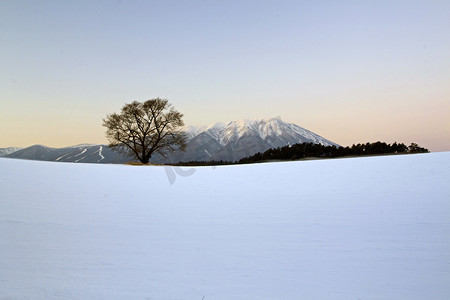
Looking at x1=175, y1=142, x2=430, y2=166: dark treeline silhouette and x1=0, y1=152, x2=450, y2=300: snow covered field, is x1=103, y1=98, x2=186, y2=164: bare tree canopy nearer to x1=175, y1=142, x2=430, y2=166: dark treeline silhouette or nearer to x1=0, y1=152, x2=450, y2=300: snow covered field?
x1=175, y1=142, x2=430, y2=166: dark treeline silhouette

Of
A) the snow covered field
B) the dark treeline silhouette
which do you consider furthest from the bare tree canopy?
the snow covered field

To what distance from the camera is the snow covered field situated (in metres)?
2.45

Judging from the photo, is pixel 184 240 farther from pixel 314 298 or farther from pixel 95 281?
pixel 314 298

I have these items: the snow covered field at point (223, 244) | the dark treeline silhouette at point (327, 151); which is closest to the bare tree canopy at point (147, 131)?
the dark treeline silhouette at point (327, 151)

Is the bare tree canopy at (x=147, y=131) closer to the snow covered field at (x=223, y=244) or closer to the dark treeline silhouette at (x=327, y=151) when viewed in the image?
the dark treeline silhouette at (x=327, y=151)

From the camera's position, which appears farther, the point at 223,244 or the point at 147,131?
the point at 147,131

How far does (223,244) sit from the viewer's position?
337cm

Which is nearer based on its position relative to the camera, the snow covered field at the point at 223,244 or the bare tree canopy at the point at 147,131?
the snow covered field at the point at 223,244

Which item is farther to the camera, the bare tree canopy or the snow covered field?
the bare tree canopy

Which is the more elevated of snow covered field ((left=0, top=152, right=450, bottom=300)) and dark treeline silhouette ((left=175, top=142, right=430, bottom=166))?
dark treeline silhouette ((left=175, top=142, right=430, bottom=166))

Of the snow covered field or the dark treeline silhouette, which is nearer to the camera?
the snow covered field

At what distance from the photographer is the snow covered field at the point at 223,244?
8.05ft

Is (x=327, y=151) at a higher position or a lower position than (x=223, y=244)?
higher

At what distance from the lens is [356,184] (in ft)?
23.0
